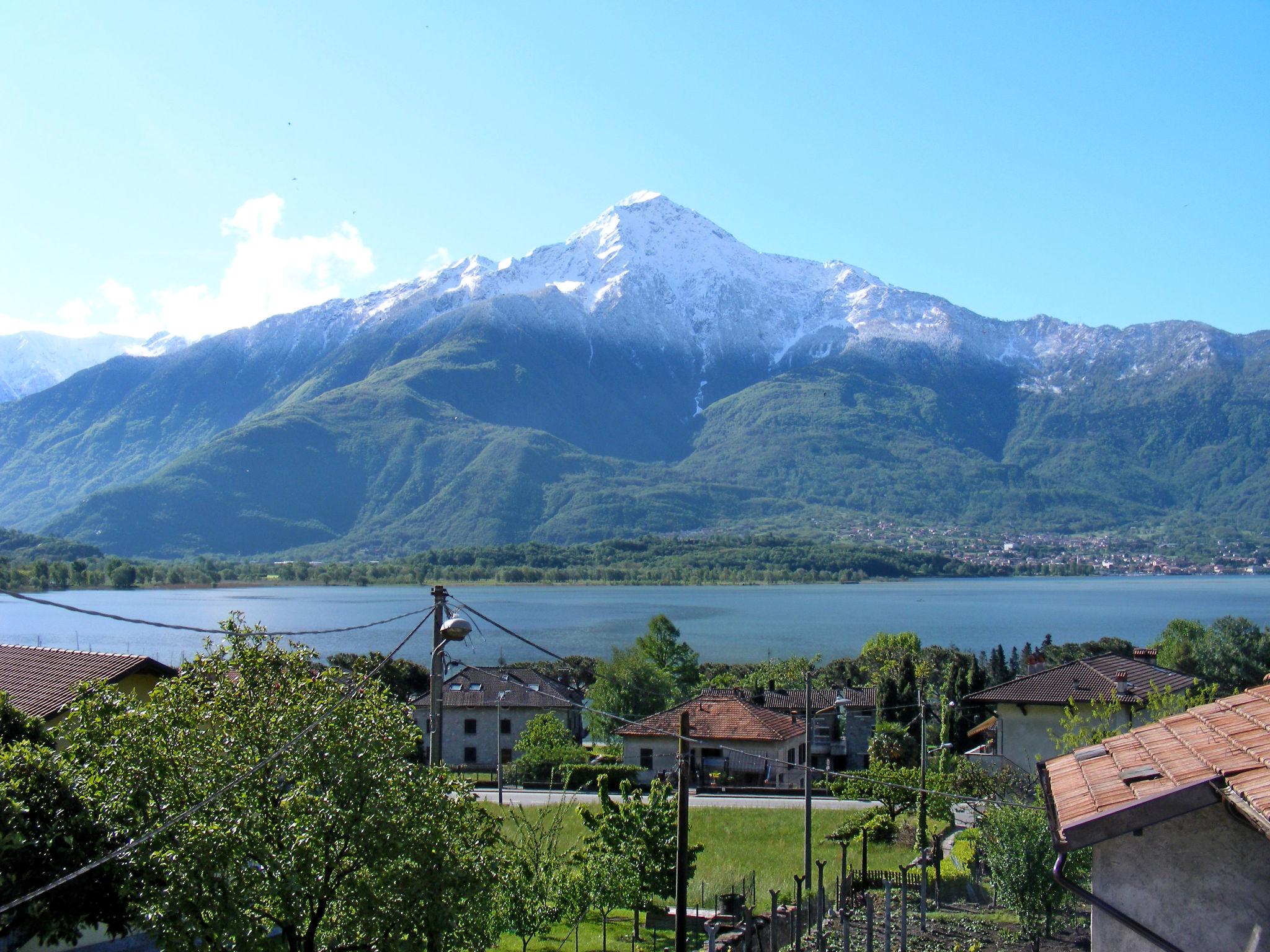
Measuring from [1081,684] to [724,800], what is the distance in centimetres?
1271

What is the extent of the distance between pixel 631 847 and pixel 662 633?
48839mm

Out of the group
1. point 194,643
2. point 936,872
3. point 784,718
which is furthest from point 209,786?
point 194,643

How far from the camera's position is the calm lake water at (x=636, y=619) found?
333 feet

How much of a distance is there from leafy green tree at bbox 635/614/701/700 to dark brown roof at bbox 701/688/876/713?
228 inches

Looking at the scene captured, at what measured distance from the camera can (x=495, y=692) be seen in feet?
172

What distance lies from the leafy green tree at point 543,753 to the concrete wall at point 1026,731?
53.3 feet

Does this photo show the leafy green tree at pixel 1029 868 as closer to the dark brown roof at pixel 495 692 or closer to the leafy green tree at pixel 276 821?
the leafy green tree at pixel 276 821

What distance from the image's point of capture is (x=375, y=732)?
1138 centimetres

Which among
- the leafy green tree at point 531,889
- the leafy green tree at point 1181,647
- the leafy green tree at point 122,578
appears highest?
the leafy green tree at point 531,889

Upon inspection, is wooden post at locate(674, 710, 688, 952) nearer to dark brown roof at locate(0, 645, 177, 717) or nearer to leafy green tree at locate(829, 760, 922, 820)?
dark brown roof at locate(0, 645, 177, 717)

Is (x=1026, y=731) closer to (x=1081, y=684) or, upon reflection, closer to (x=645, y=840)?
(x=1081, y=684)

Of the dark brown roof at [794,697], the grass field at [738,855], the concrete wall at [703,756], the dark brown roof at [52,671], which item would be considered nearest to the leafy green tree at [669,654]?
the dark brown roof at [794,697]

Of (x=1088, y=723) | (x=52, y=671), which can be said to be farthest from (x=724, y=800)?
(x=52, y=671)

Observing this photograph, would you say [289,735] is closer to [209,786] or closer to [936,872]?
[209,786]
